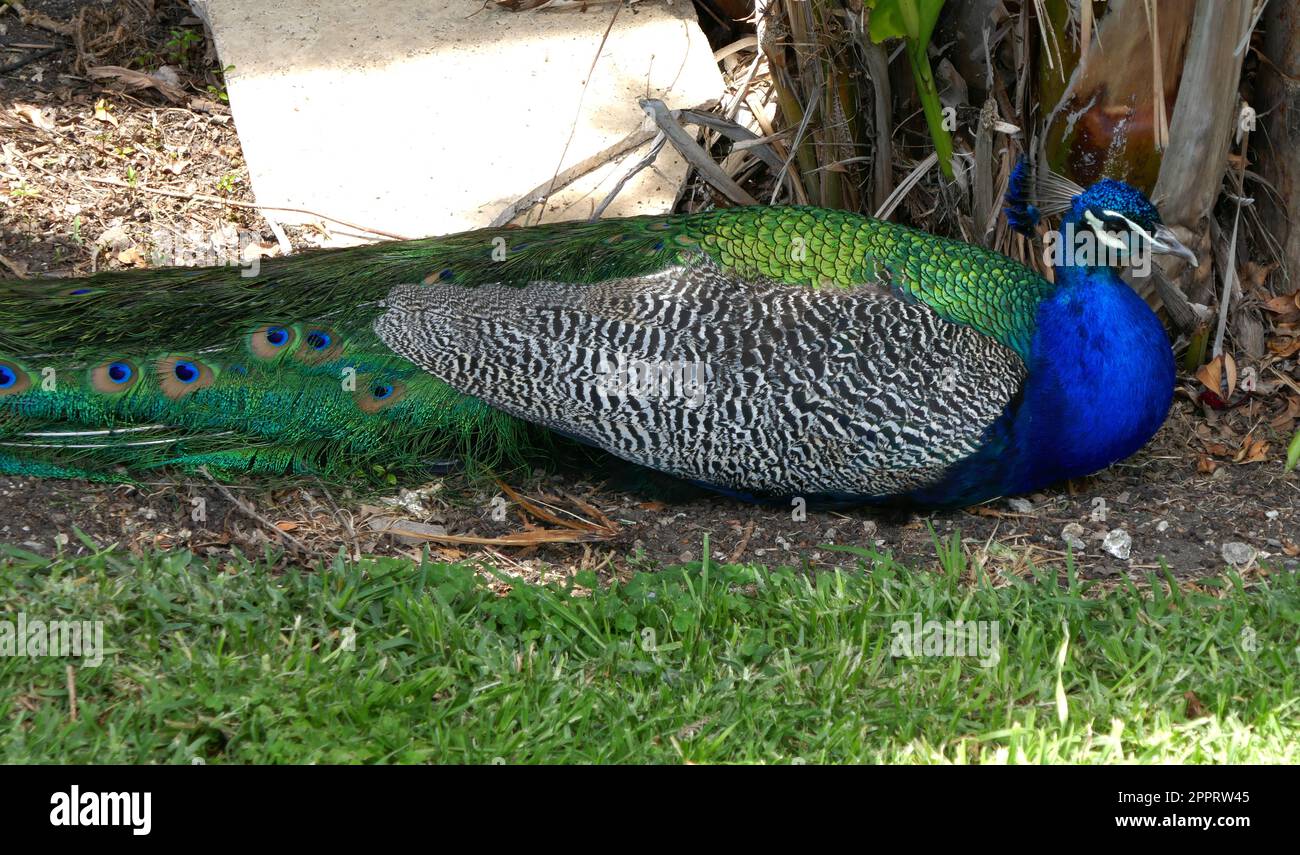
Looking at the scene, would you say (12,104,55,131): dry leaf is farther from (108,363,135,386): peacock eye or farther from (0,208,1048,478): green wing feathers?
(108,363,135,386): peacock eye

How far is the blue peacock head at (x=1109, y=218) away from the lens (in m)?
3.92

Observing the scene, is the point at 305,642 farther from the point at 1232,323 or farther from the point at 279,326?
the point at 1232,323

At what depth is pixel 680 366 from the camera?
3.86 meters

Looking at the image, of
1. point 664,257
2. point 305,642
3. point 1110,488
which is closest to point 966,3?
point 664,257

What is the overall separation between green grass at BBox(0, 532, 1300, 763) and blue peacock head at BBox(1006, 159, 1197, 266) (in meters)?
1.00

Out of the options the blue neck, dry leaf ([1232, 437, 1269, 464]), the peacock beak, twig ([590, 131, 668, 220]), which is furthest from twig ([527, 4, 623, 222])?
dry leaf ([1232, 437, 1269, 464])

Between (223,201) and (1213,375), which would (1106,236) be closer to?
(1213,375)

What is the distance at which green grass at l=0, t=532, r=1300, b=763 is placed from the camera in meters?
2.80

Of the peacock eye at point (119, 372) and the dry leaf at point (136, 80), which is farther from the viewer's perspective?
the dry leaf at point (136, 80)

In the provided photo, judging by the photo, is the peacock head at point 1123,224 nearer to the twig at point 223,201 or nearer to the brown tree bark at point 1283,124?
the brown tree bark at point 1283,124

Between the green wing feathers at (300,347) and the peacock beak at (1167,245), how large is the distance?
0.36 metres

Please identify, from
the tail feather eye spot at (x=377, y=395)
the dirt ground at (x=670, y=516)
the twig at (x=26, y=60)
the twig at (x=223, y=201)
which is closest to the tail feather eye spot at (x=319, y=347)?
the tail feather eye spot at (x=377, y=395)

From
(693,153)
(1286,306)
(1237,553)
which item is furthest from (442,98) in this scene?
(1237,553)

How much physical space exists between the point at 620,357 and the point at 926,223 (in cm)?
157
